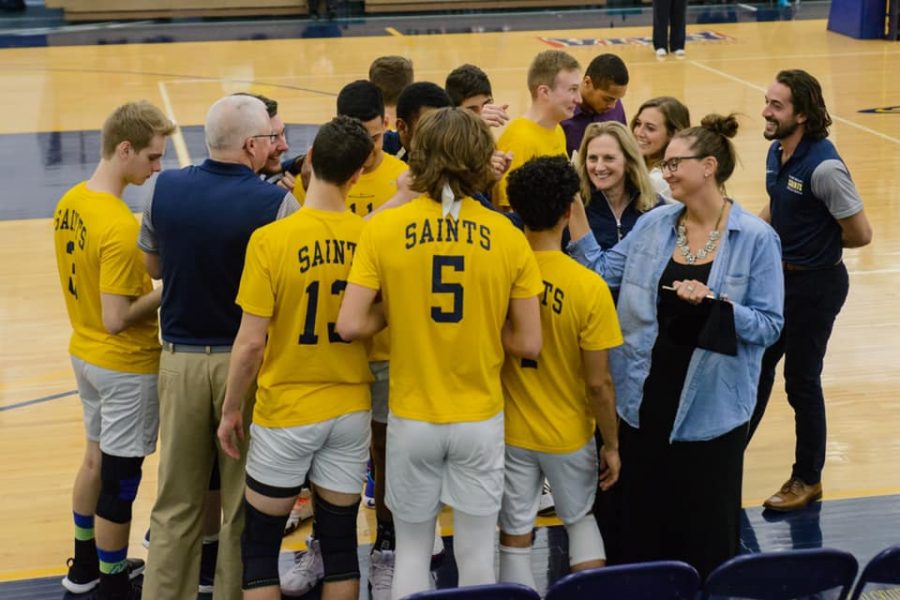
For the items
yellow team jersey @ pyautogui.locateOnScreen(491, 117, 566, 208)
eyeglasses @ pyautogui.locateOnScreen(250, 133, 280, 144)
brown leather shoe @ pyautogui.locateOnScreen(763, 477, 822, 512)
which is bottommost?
brown leather shoe @ pyautogui.locateOnScreen(763, 477, 822, 512)

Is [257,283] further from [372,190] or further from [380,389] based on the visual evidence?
[372,190]

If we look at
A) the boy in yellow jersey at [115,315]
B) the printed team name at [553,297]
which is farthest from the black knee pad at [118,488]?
the printed team name at [553,297]

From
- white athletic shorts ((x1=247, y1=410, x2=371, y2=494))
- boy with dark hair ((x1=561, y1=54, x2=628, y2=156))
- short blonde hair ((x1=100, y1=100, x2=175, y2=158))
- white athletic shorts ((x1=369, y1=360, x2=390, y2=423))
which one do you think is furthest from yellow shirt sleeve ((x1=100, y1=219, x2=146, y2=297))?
boy with dark hair ((x1=561, y1=54, x2=628, y2=156))

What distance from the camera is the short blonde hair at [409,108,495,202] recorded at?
3754mm

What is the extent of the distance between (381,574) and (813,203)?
7.75 feet

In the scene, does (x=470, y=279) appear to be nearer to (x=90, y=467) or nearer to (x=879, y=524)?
(x=90, y=467)

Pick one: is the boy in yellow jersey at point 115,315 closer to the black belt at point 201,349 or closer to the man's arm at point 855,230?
the black belt at point 201,349

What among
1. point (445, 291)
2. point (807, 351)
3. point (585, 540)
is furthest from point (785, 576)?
point (807, 351)

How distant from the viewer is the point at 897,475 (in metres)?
5.82

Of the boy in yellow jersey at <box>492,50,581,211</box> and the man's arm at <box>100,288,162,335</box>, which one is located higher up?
the boy in yellow jersey at <box>492,50,581,211</box>

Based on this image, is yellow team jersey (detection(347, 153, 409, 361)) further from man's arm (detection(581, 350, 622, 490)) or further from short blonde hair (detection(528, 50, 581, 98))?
man's arm (detection(581, 350, 622, 490))

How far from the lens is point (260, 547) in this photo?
4090mm

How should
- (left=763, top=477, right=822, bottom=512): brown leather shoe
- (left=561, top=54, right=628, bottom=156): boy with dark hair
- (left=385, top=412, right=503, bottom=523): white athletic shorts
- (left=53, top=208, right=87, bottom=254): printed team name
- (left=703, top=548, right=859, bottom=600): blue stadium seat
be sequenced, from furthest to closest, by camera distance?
1. (left=561, top=54, right=628, bottom=156): boy with dark hair
2. (left=763, top=477, right=822, bottom=512): brown leather shoe
3. (left=53, top=208, right=87, bottom=254): printed team name
4. (left=385, top=412, right=503, bottom=523): white athletic shorts
5. (left=703, top=548, right=859, bottom=600): blue stadium seat

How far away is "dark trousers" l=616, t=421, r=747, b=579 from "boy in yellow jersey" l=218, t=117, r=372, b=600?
102 cm
